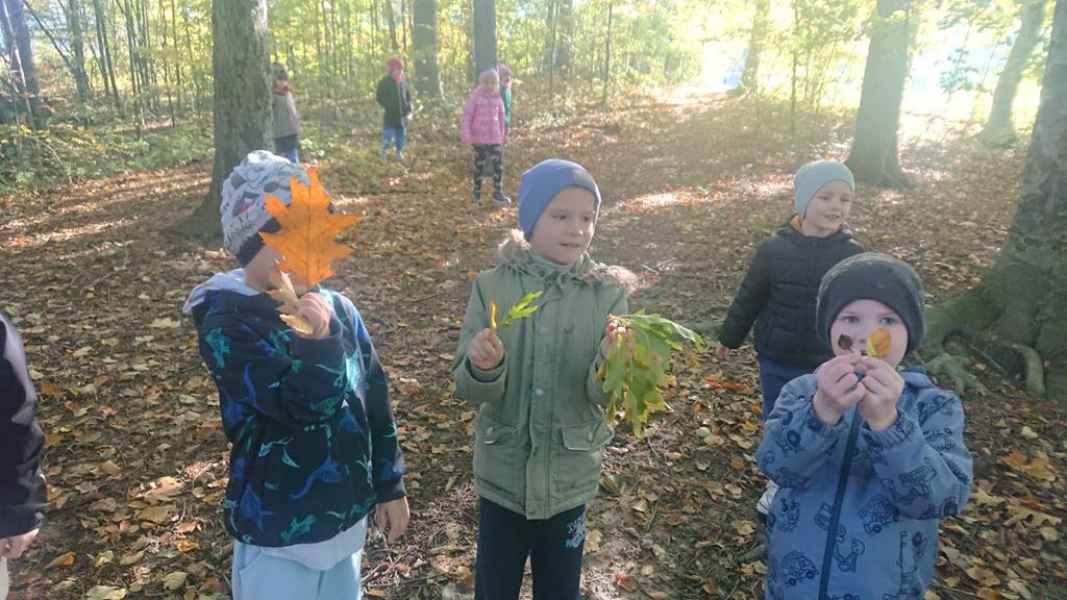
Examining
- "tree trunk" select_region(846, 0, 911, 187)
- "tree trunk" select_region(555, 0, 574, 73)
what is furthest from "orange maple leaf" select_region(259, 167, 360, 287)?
"tree trunk" select_region(555, 0, 574, 73)

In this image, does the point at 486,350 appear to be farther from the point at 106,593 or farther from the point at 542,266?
the point at 106,593

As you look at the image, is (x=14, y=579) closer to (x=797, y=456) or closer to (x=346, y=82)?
(x=797, y=456)

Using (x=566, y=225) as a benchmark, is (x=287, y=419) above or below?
below

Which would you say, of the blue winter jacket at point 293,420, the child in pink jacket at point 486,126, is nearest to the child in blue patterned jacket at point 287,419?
the blue winter jacket at point 293,420

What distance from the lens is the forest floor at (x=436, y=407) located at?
3334 mm

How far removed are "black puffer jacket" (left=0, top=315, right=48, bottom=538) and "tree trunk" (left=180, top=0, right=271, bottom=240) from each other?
21.4 feet

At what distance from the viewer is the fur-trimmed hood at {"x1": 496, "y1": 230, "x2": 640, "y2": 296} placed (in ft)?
7.53

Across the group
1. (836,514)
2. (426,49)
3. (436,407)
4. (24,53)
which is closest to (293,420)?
(836,514)

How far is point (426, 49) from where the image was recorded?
17.2 m

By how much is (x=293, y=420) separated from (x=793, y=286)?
2556mm

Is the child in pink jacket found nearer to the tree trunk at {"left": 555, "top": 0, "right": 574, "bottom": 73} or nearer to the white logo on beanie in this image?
the white logo on beanie

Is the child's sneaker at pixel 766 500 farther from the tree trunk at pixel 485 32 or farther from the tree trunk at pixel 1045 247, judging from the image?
the tree trunk at pixel 485 32

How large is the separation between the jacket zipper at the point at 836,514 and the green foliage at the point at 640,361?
50 cm

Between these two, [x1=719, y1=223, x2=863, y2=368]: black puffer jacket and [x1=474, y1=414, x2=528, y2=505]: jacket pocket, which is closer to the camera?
[x1=474, y1=414, x2=528, y2=505]: jacket pocket
